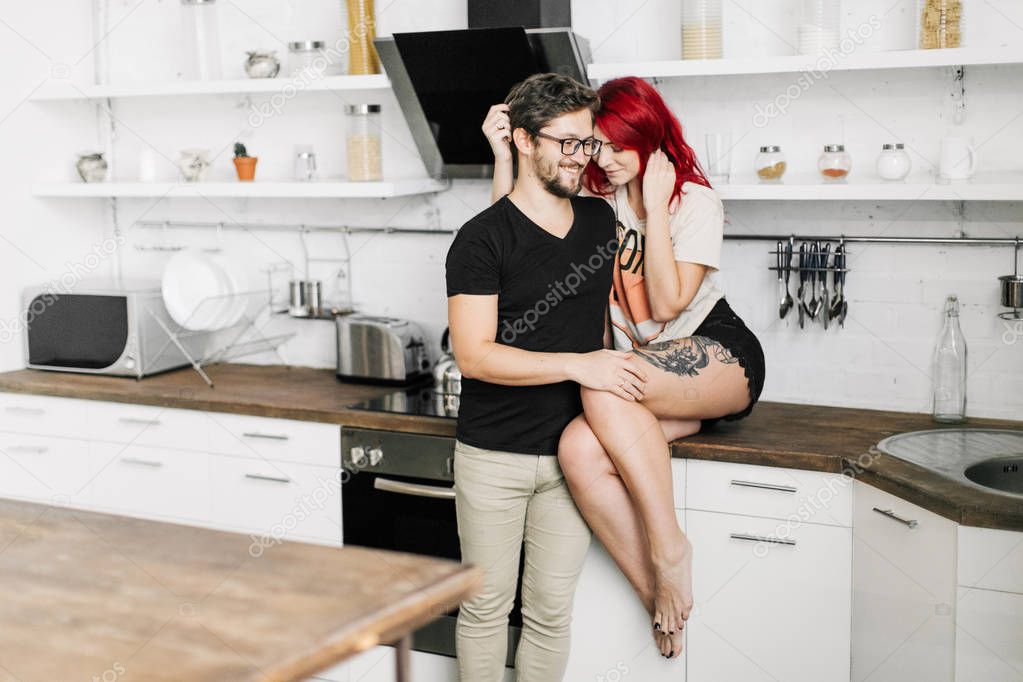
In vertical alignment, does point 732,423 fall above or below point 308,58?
below

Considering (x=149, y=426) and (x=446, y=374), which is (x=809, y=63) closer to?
(x=446, y=374)

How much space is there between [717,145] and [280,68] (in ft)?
5.10

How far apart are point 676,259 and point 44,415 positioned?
2.18 meters

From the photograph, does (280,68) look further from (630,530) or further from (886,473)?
(886,473)

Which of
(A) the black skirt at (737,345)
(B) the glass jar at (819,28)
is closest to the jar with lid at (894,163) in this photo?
(B) the glass jar at (819,28)

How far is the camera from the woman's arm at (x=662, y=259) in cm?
262

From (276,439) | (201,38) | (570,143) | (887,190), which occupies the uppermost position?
(201,38)

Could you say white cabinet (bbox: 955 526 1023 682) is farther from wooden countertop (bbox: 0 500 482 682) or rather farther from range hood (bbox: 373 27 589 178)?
range hood (bbox: 373 27 589 178)

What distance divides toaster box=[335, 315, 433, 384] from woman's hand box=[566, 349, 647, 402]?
1035 millimetres

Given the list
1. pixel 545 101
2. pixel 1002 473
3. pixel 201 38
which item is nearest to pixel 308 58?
pixel 201 38

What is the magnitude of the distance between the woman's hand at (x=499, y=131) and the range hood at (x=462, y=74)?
13.9 inches

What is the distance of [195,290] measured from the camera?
3.54 metres

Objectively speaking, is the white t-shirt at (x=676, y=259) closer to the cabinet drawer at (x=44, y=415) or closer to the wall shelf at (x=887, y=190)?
the wall shelf at (x=887, y=190)

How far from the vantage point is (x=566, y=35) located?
9.52ft
